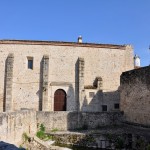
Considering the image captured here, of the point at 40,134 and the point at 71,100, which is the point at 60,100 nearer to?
the point at 71,100

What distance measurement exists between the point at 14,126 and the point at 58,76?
45.0ft

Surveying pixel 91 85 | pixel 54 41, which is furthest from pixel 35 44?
pixel 91 85

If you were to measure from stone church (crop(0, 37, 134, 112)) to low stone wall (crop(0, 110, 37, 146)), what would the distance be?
8163 mm

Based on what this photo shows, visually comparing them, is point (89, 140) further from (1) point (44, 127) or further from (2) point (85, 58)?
(2) point (85, 58)

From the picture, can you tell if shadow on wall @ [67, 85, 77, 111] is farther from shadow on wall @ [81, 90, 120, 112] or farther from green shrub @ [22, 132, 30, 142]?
green shrub @ [22, 132, 30, 142]

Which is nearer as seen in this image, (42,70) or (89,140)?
(89,140)

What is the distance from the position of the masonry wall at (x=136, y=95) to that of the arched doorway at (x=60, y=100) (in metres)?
6.89

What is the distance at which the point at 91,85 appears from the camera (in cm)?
2609

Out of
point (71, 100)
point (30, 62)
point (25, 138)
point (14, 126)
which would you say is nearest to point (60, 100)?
point (71, 100)

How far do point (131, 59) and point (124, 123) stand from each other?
9155mm

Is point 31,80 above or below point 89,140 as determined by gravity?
above

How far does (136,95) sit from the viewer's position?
1866 centimetres

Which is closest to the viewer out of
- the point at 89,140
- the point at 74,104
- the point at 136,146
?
the point at 136,146

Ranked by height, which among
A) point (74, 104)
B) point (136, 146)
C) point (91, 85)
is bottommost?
point (136, 146)
